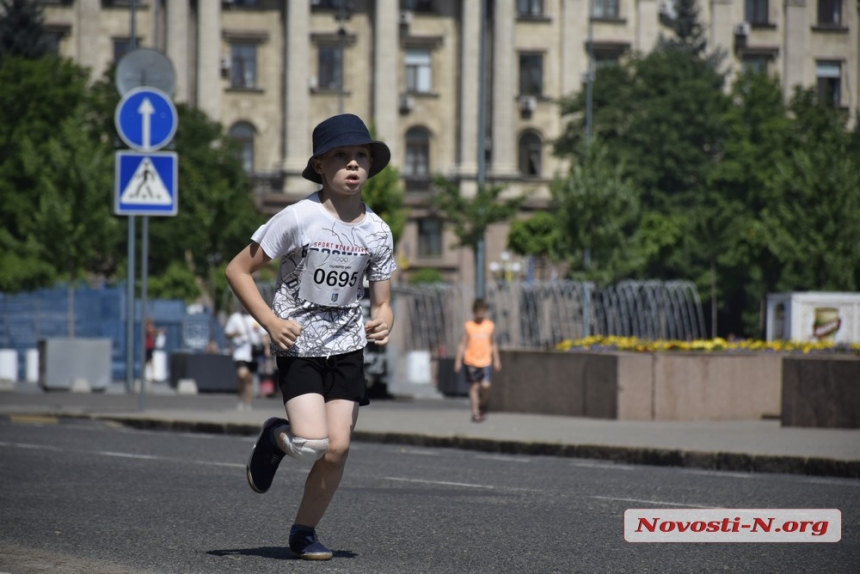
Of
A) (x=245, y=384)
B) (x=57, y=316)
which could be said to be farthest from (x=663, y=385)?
(x=57, y=316)

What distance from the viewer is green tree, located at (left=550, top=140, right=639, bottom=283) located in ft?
193

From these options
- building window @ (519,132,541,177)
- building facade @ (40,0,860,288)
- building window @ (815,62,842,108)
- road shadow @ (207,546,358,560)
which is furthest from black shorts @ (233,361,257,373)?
building window @ (815,62,842,108)

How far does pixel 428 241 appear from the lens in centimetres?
8019

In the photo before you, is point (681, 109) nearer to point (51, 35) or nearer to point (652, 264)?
point (652, 264)

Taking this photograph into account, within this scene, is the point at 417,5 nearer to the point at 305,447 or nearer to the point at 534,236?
the point at 534,236

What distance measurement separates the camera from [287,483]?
498 inches

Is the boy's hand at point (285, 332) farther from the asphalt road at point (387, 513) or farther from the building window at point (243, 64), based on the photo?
the building window at point (243, 64)

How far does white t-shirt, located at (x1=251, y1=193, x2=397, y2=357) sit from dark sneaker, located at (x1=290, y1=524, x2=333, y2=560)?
2.63ft

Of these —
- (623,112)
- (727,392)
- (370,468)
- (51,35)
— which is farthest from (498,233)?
(370,468)

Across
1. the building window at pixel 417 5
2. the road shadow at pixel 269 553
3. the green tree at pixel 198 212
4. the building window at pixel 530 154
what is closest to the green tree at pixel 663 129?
the building window at pixel 530 154

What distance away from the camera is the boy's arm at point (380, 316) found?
771 cm

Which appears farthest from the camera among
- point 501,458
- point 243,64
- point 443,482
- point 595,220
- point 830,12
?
point 830,12

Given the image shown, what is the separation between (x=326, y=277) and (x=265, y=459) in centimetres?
85

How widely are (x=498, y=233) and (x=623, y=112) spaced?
8877mm
